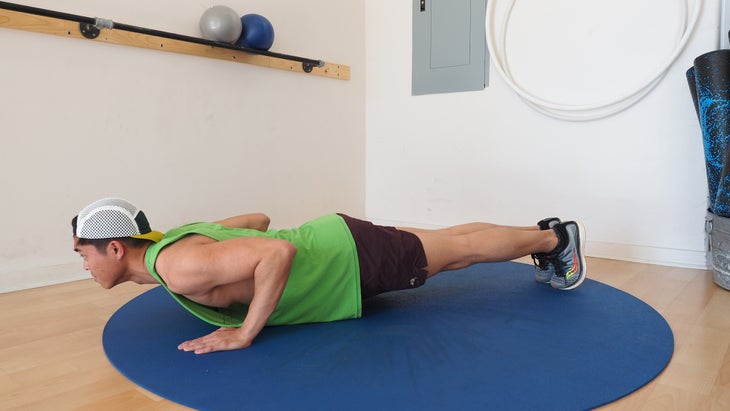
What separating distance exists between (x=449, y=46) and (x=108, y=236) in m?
3.29

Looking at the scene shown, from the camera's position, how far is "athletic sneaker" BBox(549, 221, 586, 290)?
8.02 ft

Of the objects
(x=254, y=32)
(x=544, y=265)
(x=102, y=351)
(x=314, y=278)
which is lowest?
(x=102, y=351)

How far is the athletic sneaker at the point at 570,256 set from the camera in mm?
2445

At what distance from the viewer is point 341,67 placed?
453cm

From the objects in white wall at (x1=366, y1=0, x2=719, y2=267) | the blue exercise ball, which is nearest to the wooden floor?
white wall at (x1=366, y1=0, x2=719, y2=267)

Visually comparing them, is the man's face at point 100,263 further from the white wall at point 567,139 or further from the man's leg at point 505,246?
the white wall at point 567,139

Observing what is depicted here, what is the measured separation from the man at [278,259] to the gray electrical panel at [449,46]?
198cm

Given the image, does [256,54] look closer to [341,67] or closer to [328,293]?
[341,67]

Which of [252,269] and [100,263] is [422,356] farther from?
[100,263]

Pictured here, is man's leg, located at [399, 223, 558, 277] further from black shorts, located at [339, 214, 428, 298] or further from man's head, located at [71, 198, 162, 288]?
man's head, located at [71, 198, 162, 288]

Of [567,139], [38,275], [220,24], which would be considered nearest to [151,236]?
[38,275]

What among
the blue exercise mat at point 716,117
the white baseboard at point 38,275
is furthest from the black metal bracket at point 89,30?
the blue exercise mat at point 716,117

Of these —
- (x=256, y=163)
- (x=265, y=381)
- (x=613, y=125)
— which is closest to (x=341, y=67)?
(x=256, y=163)

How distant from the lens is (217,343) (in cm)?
179
